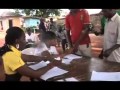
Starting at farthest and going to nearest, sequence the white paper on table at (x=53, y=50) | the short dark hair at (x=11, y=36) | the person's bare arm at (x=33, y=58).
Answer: the white paper on table at (x=53, y=50) → the person's bare arm at (x=33, y=58) → the short dark hair at (x=11, y=36)

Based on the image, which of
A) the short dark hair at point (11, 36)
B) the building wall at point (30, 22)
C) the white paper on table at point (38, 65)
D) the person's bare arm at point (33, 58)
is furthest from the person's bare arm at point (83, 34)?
the short dark hair at point (11, 36)

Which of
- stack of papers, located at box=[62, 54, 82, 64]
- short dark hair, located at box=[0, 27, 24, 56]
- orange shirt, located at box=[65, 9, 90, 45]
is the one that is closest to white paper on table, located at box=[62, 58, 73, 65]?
stack of papers, located at box=[62, 54, 82, 64]

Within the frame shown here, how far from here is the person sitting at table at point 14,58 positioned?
1.99 meters

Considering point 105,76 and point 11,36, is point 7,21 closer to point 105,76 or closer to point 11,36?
point 11,36

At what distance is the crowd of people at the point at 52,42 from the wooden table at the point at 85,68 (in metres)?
0.13

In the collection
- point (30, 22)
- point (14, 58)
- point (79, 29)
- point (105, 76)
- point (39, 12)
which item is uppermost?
point (39, 12)

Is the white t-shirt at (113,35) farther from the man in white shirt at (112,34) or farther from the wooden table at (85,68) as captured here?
the wooden table at (85,68)

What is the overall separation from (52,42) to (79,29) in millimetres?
407

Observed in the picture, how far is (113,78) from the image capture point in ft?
6.50

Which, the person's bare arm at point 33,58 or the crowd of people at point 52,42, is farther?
the person's bare arm at point 33,58

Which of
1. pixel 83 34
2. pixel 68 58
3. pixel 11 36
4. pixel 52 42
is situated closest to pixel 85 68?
pixel 68 58

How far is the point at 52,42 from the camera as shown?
2973mm
